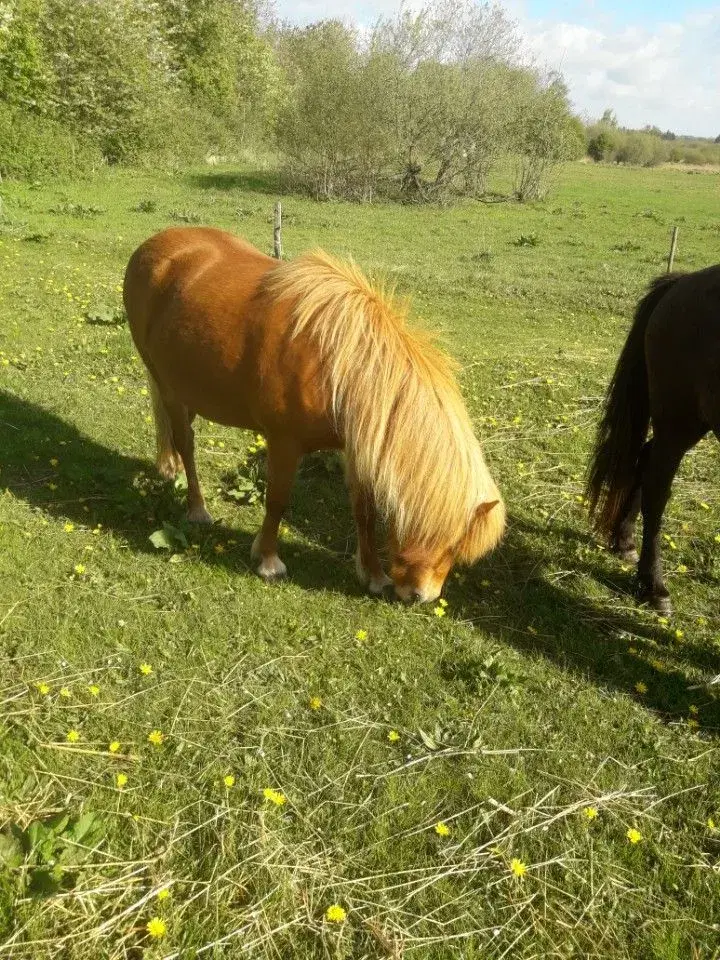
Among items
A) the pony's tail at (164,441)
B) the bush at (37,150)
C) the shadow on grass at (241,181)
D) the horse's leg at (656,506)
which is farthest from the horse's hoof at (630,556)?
the shadow on grass at (241,181)

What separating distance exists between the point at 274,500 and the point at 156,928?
7.27 ft

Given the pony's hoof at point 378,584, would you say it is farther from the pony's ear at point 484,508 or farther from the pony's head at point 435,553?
the pony's ear at point 484,508

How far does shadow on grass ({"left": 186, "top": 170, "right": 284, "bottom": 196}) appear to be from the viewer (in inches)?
938

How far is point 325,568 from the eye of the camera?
4207mm

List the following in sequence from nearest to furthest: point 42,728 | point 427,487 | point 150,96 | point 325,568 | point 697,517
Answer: point 42,728, point 427,487, point 325,568, point 697,517, point 150,96

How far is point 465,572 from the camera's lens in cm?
430

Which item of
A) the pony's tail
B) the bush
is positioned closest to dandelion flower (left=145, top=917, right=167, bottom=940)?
the pony's tail

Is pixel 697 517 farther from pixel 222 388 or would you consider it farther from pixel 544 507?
pixel 222 388

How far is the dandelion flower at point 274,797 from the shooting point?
2.58 metres

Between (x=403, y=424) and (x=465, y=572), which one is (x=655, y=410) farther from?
(x=403, y=424)

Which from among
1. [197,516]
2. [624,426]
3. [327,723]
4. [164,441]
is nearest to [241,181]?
[164,441]

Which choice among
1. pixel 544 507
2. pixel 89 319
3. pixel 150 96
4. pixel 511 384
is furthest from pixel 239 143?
pixel 544 507

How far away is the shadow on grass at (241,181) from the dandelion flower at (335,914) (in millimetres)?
23959

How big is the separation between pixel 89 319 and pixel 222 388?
5.25 metres
